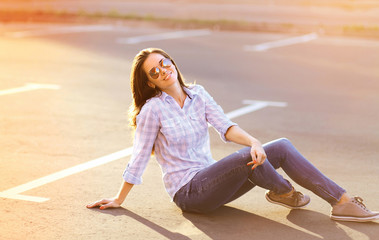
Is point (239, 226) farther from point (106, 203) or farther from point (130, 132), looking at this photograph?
point (130, 132)

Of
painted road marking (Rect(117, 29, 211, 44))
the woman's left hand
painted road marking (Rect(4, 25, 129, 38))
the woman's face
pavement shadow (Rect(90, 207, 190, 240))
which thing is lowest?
painted road marking (Rect(4, 25, 129, 38))

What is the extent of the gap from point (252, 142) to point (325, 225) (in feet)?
2.54

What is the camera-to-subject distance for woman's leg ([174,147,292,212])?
16.3ft

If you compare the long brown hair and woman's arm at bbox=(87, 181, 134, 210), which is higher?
the long brown hair

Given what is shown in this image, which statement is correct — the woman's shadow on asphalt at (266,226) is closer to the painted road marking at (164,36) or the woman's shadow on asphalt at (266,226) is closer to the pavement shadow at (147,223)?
the pavement shadow at (147,223)

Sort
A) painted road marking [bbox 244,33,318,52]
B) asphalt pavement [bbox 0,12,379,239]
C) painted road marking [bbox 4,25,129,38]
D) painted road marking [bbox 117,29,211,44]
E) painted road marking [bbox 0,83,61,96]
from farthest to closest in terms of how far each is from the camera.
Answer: painted road marking [bbox 4,25,129,38] < painted road marking [bbox 117,29,211,44] < painted road marking [bbox 244,33,318,52] < painted road marking [bbox 0,83,61,96] < asphalt pavement [bbox 0,12,379,239]

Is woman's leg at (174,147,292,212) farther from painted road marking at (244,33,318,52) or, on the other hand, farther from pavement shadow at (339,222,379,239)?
painted road marking at (244,33,318,52)

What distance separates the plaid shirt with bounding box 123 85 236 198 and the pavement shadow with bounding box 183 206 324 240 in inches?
12.7

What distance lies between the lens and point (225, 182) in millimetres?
5023

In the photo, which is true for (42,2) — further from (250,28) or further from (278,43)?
(278,43)

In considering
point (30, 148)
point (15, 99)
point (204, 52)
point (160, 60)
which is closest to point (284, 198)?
point (160, 60)

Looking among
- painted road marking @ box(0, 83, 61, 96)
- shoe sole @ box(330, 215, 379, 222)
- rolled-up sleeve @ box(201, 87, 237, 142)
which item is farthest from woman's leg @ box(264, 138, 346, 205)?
painted road marking @ box(0, 83, 61, 96)

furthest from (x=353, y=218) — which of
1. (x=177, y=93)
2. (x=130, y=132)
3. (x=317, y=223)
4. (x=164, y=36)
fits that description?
(x=164, y=36)

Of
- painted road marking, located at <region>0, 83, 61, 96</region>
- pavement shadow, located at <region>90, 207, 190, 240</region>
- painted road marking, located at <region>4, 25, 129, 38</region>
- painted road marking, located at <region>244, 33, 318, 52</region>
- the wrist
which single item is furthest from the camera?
painted road marking, located at <region>4, 25, 129, 38</region>
